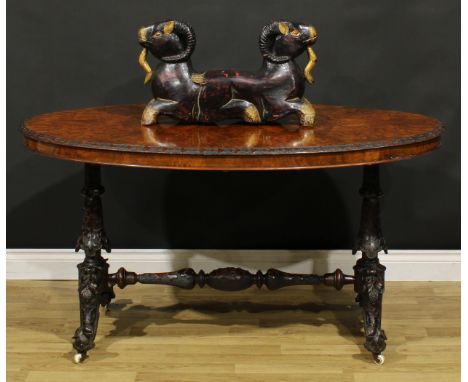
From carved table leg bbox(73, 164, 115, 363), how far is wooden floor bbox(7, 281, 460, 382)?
0.30 ft

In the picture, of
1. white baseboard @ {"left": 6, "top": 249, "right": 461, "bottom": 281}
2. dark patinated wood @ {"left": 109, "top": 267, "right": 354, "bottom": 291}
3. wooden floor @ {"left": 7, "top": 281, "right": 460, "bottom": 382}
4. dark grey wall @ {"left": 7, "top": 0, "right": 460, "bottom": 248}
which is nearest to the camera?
wooden floor @ {"left": 7, "top": 281, "right": 460, "bottom": 382}

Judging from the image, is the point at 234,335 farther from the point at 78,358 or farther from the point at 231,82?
the point at 231,82

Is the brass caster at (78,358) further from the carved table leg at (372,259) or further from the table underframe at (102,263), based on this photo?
the carved table leg at (372,259)

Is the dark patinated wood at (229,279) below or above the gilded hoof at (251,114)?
below

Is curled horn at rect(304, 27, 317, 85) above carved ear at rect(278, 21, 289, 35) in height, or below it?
below

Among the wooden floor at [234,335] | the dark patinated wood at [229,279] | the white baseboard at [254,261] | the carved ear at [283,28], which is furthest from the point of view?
the white baseboard at [254,261]

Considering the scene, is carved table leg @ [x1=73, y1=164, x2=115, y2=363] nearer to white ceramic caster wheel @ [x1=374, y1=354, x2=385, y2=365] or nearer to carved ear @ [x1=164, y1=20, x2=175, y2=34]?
carved ear @ [x1=164, y1=20, x2=175, y2=34]

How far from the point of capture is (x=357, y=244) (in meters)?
3.03

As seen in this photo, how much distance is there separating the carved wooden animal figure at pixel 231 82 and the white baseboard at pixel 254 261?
1081mm

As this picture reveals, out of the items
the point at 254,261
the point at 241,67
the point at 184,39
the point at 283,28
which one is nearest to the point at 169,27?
the point at 184,39

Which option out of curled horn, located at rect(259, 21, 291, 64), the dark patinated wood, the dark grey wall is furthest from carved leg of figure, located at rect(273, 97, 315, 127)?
the dark grey wall

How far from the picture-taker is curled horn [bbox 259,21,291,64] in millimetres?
2740

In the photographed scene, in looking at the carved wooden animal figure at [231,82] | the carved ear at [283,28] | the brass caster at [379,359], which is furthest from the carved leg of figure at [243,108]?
the brass caster at [379,359]

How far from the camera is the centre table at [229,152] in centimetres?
242
